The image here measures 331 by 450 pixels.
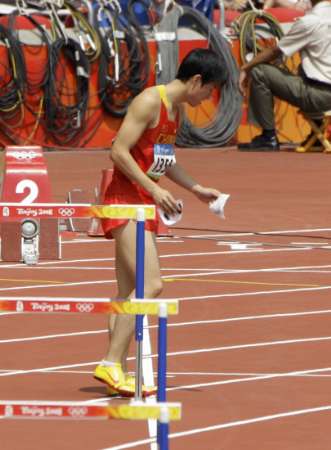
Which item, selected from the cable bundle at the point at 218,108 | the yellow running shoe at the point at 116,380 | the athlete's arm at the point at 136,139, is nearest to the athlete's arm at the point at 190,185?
the athlete's arm at the point at 136,139

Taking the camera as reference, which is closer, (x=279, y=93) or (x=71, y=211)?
(x=71, y=211)

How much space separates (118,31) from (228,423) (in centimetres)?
1439

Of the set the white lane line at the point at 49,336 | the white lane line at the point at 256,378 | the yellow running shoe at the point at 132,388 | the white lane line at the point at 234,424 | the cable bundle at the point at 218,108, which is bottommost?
the cable bundle at the point at 218,108

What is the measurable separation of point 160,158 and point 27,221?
457cm

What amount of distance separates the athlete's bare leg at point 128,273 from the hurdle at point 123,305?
1023 millimetres

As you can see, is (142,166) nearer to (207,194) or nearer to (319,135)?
(207,194)

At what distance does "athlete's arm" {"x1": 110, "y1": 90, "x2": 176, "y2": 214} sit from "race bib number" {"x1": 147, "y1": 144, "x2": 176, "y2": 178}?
12 cm

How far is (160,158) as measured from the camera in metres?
8.26

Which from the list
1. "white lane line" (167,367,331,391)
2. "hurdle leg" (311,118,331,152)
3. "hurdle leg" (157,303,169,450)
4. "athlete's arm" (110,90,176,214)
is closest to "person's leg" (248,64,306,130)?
"hurdle leg" (311,118,331,152)

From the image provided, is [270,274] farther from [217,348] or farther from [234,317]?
[217,348]

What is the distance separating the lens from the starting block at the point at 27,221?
12.6 meters

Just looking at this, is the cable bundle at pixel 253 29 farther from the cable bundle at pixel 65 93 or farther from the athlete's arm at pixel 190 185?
the athlete's arm at pixel 190 185

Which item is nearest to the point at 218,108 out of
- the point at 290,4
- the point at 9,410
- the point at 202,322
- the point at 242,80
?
the point at 242,80

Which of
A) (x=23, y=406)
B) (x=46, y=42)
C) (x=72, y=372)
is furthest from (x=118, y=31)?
(x=23, y=406)
